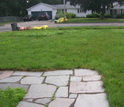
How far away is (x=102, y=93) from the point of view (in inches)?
153

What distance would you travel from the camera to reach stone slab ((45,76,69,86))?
4.54 m

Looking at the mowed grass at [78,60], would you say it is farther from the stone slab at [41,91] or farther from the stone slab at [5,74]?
the stone slab at [41,91]

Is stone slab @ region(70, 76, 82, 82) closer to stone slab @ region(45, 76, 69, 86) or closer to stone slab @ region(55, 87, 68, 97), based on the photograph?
stone slab @ region(45, 76, 69, 86)

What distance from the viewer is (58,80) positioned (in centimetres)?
473

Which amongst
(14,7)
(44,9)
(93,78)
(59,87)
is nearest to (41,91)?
(59,87)

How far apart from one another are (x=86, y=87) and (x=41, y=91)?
98 cm

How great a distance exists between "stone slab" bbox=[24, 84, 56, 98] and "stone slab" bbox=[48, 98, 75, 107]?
0.95 ft

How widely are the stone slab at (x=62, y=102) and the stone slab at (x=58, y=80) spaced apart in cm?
78

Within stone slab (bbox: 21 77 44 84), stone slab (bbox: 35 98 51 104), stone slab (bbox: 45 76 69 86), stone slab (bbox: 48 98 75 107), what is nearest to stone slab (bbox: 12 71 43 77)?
stone slab (bbox: 21 77 44 84)

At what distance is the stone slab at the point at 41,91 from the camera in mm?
3954

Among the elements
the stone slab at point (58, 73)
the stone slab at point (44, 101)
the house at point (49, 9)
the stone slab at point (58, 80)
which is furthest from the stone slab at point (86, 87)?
the house at point (49, 9)

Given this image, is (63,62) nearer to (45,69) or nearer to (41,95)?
(45,69)

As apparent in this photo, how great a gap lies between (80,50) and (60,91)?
11.1ft

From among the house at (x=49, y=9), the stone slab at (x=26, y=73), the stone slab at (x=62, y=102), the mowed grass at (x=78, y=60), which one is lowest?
the stone slab at (x=62, y=102)
